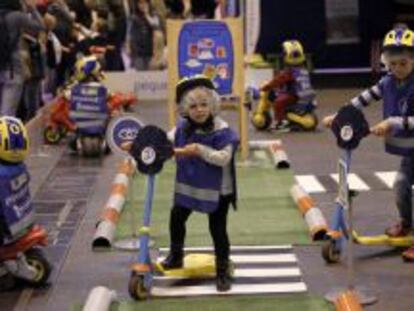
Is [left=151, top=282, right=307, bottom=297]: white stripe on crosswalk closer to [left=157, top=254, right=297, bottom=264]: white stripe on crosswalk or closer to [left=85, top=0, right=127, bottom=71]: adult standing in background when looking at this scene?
[left=157, top=254, right=297, bottom=264]: white stripe on crosswalk

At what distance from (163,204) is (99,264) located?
6.30 feet

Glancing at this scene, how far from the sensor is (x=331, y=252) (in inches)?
274

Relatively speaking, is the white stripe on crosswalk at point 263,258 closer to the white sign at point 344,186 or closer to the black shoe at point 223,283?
the black shoe at point 223,283

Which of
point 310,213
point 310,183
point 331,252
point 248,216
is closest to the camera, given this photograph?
point 331,252

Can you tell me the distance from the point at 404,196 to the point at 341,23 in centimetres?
1349

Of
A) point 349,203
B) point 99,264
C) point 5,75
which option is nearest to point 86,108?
point 5,75

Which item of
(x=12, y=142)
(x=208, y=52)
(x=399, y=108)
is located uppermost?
(x=208, y=52)

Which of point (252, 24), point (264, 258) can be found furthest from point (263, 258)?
point (252, 24)

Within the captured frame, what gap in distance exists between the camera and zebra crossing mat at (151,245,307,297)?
6418 mm

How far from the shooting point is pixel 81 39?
1691 centimetres

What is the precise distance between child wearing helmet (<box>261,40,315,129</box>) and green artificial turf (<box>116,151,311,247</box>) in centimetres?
294

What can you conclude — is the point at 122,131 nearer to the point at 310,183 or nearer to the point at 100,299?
the point at 100,299

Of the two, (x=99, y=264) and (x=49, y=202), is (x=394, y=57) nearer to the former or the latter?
Answer: (x=99, y=264)

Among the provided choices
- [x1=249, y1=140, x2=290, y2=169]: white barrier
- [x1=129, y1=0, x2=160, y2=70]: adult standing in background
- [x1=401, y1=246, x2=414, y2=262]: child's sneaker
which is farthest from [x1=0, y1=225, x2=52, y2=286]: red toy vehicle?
[x1=129, y1=0, x2=160, y2=70]: adult standing in background
